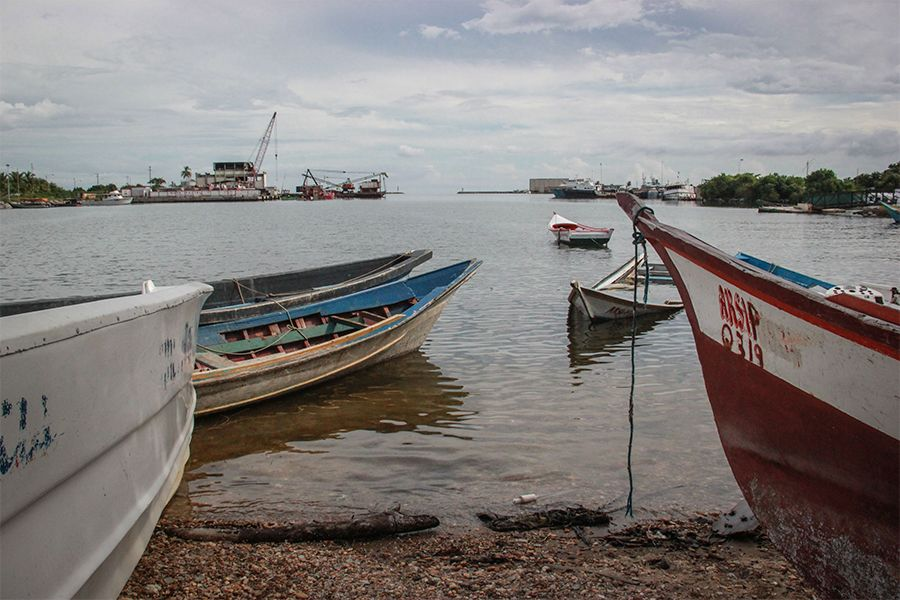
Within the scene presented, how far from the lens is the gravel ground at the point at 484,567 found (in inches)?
189

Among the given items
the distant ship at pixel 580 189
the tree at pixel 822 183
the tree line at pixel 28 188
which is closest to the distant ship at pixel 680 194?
the distant ship at pixel 580 189

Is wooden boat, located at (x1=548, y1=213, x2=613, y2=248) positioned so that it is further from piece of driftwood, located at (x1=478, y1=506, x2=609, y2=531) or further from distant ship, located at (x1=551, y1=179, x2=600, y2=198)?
distant ship, located at (x1=551, y1=179, x2=600, y2=198)

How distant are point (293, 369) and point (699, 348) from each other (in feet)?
19.2

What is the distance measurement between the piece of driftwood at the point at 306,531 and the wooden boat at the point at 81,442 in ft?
2.02

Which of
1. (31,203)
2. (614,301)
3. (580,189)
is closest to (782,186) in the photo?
(580,189)

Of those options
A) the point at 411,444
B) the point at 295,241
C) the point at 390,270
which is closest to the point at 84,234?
the point at 295,241

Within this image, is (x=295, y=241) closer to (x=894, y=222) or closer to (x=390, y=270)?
(x=390, y=270)

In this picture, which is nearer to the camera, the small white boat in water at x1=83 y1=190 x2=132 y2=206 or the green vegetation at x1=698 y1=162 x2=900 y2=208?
the green vegetation at x1=698 y1=162 x2=900 y2=208

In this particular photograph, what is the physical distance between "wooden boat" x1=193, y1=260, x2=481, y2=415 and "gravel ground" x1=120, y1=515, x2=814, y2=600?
3402 millimetres

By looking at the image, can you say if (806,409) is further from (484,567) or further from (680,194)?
(680,194)

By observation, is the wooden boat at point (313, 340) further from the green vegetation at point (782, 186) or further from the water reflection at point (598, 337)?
the green vegetation at point (782, 186)

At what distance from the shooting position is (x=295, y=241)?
47.6 m

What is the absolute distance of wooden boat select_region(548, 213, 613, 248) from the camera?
40.0 meters

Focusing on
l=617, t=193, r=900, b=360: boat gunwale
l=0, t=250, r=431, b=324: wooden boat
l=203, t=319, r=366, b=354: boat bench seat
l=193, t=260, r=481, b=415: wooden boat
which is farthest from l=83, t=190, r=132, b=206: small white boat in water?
l=617, t=193, r=900, b=360: boat gunwale
